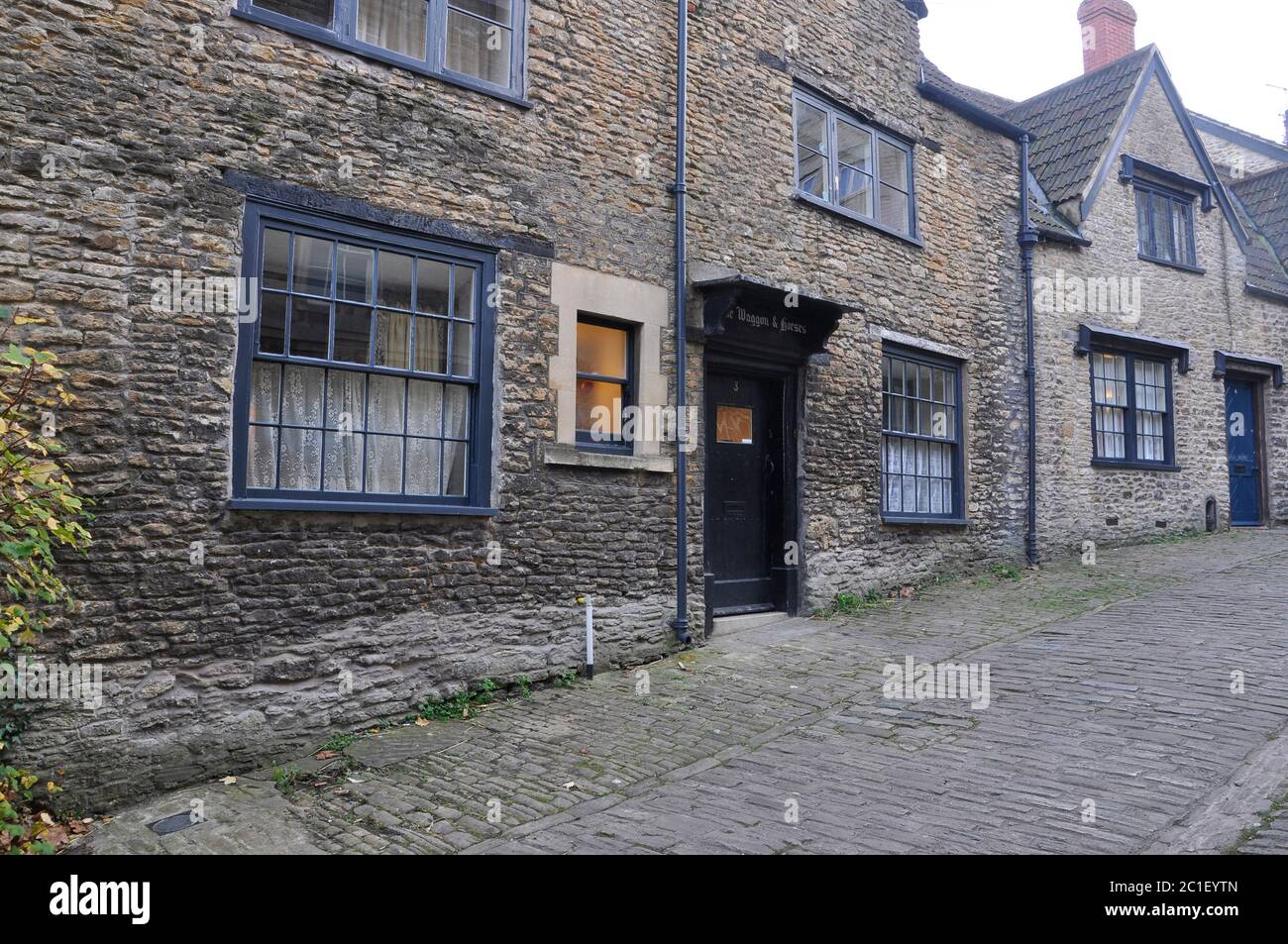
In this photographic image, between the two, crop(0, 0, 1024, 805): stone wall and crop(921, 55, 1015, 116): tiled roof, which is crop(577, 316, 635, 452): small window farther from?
Answer: crop(921, 55, 1015, 116): tiled roof

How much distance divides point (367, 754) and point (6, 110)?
14.1 feet

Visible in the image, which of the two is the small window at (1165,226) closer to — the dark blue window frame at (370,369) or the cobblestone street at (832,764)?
the cobblestone street at (832,764)

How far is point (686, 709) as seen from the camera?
270 inches

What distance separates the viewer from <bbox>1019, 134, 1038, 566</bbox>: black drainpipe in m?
12.8

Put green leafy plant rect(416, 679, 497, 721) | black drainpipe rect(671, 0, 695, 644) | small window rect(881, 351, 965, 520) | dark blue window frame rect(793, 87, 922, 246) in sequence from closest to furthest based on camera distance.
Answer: green leafy plant rect(416, 679, 497, 721) → black drainpipe rect(671, 0, 695, 644) → dark blue window frame rect(793, 87, 922, 246) → small window rect(881, 351, 965, 520)

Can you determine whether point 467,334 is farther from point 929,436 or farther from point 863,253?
point 929,436

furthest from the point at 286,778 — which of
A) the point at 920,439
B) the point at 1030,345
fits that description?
the point at 1030,345

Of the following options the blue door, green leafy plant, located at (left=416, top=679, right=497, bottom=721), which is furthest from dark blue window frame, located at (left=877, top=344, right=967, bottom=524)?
the blue door

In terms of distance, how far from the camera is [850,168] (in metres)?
11.0

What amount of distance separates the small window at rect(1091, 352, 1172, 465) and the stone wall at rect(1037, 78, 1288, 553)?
248 millimetres

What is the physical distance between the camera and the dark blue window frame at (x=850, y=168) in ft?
33.7

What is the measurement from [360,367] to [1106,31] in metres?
18.0
